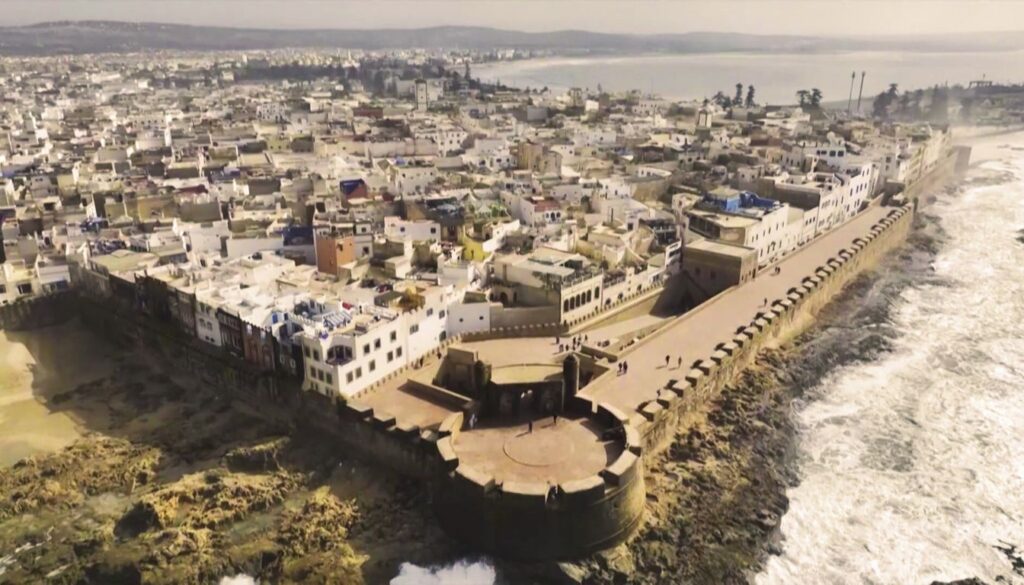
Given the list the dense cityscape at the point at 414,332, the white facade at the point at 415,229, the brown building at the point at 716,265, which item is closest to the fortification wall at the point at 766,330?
the dense cityscape at the point at 414,332

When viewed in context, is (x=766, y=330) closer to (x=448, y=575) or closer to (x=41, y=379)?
(x=448, y=575)

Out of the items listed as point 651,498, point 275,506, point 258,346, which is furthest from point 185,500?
point 651,498

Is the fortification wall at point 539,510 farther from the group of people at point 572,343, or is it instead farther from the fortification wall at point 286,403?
the group of people at point 572,343

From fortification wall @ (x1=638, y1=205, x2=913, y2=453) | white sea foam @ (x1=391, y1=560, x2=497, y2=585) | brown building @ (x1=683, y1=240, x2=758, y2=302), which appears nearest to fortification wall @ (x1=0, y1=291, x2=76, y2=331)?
white sea foam @ (x1=391, y1=560, x2=497, y2=585)

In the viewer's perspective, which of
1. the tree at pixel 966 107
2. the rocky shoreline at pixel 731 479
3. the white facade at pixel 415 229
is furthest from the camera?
the tree at pixel 966 107

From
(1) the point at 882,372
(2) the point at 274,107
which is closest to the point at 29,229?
(1) the point at 882,372

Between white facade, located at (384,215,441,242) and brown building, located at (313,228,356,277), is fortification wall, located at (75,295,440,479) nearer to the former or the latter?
brown building, located at (313,228,356,277)

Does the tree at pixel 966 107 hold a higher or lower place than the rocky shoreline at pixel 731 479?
higher

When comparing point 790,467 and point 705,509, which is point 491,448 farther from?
point 790,467
